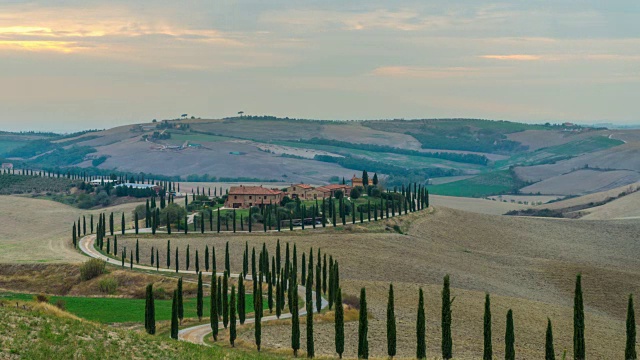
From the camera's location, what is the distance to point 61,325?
45375mm

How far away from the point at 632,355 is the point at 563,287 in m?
45.8

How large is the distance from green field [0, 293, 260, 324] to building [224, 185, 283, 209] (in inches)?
2519

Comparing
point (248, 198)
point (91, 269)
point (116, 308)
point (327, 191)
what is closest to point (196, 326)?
point (116, 308)

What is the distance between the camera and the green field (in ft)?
224

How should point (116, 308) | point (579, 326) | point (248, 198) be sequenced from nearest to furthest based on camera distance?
point (579, 326) < point (116, 308) < point (248, 198)

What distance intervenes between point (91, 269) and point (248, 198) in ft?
186

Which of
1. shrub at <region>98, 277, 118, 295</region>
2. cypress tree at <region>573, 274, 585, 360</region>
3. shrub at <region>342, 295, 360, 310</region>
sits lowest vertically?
shrub at <region>98, 277, 118, 295</region>

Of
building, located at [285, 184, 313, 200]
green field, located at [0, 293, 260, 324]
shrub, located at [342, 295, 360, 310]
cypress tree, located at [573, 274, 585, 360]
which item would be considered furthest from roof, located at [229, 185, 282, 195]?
cypress tree, located at [573, 274, 585, 360]

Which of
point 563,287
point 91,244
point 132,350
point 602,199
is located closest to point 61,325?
point 132,350

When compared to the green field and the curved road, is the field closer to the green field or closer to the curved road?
the curved road

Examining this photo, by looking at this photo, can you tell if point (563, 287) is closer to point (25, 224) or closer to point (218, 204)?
point (218, 204)

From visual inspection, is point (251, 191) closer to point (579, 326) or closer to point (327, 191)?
point (327, 191)

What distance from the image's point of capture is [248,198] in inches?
5763

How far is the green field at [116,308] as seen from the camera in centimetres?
6831
